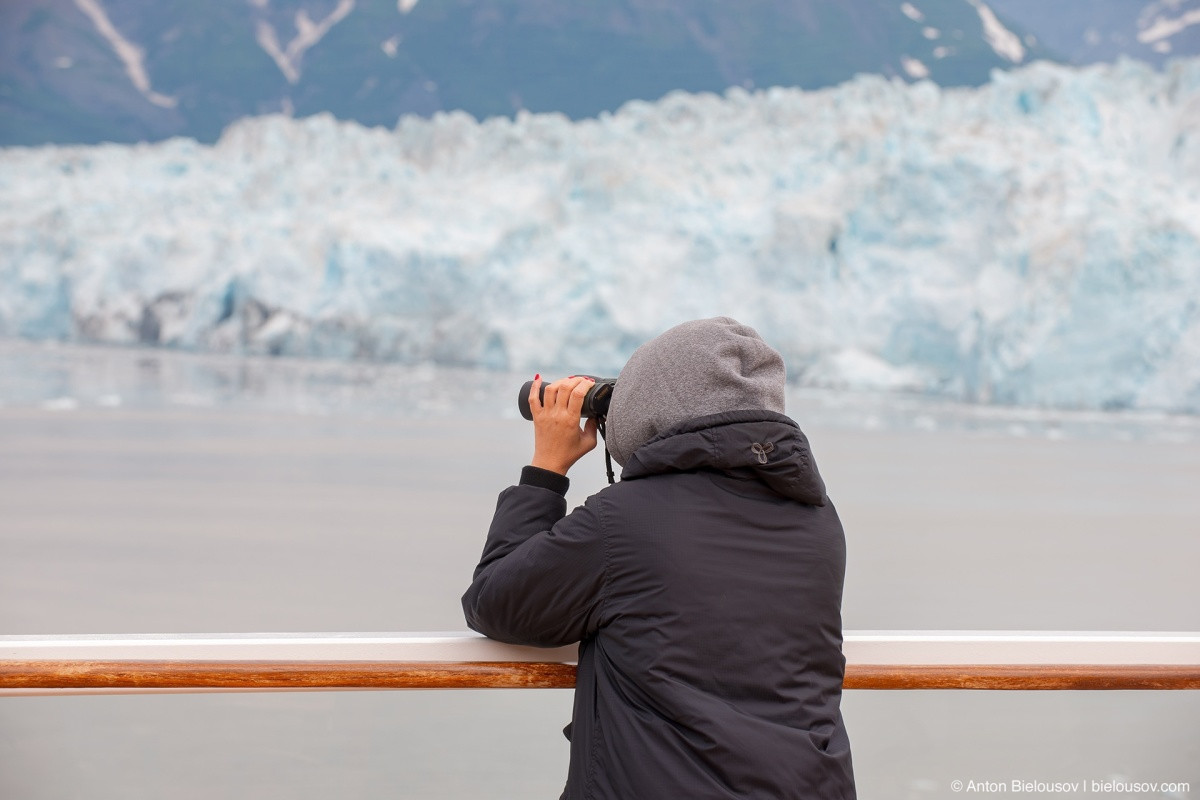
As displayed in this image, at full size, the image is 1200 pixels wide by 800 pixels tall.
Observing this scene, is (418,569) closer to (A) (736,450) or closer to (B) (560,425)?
(B) (560,425)

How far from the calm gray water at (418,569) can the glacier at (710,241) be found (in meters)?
0.82

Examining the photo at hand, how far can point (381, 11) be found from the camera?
2742 cm

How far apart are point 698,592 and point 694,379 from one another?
5.0 inches

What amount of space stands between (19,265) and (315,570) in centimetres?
1108

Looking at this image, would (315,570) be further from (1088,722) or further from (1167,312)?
(1167,312)

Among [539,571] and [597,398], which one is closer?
[539,571]

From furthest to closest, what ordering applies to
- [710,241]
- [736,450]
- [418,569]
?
[710,241], [418,569], [736,450]

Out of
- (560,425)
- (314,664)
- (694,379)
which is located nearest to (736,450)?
(694,379)

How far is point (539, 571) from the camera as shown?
0.68 meters

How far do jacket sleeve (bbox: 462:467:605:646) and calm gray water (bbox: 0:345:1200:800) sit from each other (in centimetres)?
31

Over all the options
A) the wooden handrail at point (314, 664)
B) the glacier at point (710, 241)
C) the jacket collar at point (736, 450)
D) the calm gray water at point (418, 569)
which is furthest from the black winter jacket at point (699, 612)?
the glacier at point (710, 241)

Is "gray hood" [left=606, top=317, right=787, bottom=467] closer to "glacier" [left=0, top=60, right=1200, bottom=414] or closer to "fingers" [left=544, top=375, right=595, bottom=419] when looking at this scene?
"fingers" [left=544, top=375, right=595, bottom=419]

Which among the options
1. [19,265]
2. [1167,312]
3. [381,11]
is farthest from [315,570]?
[381,11]

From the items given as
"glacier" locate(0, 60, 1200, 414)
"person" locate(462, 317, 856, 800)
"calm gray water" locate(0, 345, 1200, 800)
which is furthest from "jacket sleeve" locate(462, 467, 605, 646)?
"glacier" locate(0, 60, 1200, 414)
